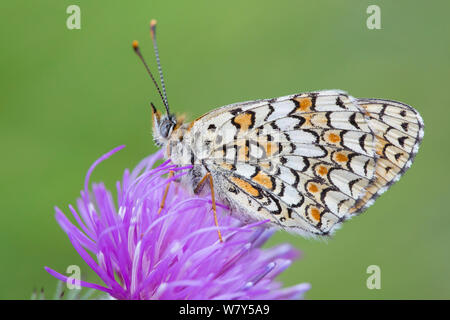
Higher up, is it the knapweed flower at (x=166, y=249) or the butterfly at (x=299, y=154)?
the butterfly at (x=299, y=154)

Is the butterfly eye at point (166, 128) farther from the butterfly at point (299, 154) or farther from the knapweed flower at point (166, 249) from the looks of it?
the knapweed flower at point (166, 249)

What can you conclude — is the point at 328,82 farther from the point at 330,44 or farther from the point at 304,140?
the point at 304,140

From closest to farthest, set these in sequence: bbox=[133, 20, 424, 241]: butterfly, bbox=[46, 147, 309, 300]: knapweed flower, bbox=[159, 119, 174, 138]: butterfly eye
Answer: bbox=[46, 147, 309, 300]: knapweed flower → bbox=[133, 20, 424, 241]: butterfly → bbox=[159, 119, 174, 138]: butterfly eye

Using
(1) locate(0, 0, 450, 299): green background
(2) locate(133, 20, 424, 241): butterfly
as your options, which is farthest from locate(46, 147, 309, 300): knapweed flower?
(1) locate(0, 0, 450, 299): green background

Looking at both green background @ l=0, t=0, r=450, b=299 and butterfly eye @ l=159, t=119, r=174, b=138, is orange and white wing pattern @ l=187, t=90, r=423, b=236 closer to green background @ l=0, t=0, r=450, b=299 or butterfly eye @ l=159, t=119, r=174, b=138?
butterfly eye @ l=159, t=119, r=174, b=138

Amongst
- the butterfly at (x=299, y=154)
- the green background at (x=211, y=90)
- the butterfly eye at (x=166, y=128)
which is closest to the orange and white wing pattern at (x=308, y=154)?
the butterfly at (x=299, y=154)

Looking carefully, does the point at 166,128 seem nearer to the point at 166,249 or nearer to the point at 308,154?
the point at 166,249

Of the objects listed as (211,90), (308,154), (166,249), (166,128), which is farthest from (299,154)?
(211,90)
